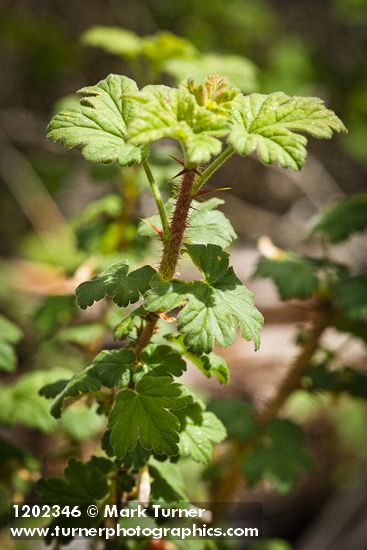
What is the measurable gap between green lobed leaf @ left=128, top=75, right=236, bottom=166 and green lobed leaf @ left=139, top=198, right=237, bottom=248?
21 cm

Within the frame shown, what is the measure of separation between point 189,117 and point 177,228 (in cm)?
20

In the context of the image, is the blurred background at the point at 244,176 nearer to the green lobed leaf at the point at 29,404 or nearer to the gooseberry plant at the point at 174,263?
the green lobed leaf at the point at 29,404

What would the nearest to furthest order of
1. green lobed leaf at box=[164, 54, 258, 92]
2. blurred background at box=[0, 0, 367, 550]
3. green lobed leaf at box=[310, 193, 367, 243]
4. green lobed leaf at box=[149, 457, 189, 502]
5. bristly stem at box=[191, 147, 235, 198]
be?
1. bristly stem at box=[191, 147, 235, 198]
2. green lobed leaf at box=[149, 457, 189, 502]
3. green lobed leaf at box=[310, 193, 367, 243]
4. green lobed leaf at box=[164, 54, 258, 92]
5. blurred background at box=[0, 0, 367, 550]

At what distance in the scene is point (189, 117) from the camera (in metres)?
0.95

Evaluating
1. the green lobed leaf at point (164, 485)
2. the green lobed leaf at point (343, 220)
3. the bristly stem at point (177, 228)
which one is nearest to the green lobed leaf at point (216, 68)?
the green lobed leaf at point (343, 220)

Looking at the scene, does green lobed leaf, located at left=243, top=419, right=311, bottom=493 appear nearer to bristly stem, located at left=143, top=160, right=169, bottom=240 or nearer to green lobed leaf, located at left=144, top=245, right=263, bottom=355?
green lobed leaf, located at left=144, top=245, right=263, bottom=355

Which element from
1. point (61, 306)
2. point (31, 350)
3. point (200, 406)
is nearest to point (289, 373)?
point (200, 406)

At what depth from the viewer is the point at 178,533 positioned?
4.24 feet

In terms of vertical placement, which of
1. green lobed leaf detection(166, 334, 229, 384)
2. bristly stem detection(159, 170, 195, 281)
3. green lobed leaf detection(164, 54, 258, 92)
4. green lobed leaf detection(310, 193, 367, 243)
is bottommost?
green lobed leaf detection(166, 334, 229, 384)

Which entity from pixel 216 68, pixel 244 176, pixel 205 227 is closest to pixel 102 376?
pixel 205 227

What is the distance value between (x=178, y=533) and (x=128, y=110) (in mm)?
943

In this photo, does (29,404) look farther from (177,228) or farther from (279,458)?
(177,228)

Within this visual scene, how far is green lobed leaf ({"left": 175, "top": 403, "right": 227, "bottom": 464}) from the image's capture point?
3.70 ft

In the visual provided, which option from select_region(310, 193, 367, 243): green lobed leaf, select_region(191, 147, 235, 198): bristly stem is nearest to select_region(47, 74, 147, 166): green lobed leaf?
select_region(191, 147, 235, 198): bristly stem
